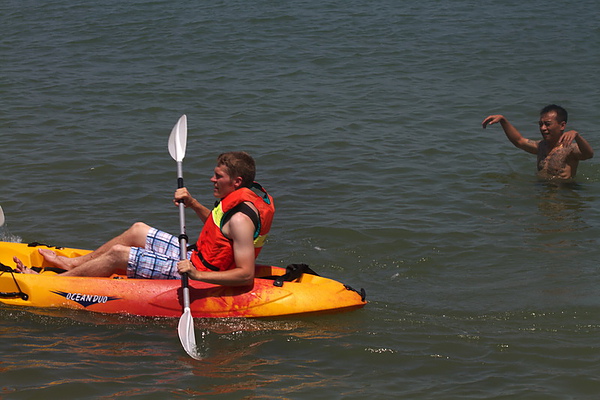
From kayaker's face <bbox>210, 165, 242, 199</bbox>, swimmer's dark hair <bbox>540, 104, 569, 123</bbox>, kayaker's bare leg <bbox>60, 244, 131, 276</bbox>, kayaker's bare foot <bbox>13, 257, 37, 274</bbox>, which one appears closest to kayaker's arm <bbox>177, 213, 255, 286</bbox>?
kayaker's face <bbox>210, 165, 242, 199</bbox>

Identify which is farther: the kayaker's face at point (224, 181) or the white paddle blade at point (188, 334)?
the kayaker's face at point (224, 181)

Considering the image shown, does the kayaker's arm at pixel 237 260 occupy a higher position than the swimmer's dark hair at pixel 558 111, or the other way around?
the swimmer's dark hair at pixel 558 111

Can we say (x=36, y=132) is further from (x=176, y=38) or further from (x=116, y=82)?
(x=176, y=38)

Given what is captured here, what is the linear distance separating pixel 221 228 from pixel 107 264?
104cm

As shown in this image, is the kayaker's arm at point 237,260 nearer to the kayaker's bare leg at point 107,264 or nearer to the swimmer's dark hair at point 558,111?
the kayaker's bare leg at point 107,264

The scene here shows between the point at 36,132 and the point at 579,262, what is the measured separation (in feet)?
22.8

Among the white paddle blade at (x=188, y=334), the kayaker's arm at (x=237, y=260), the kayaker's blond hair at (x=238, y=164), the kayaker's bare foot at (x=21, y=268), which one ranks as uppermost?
the kayaker's blond hair at (x=238, y=164)

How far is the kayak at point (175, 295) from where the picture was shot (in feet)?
18.6

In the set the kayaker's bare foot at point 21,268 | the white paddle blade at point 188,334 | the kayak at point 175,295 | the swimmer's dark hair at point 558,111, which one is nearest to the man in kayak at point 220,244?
the kayak at point 175,295

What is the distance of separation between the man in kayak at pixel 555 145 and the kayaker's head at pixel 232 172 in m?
3.73

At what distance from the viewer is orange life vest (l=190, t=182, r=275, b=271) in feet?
17.7

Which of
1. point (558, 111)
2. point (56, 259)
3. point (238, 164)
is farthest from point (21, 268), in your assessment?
point (558, 111)

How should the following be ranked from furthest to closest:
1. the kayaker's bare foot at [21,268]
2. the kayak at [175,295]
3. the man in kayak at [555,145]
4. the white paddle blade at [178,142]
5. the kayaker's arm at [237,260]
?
1. the man in kayak at [555,145]
2. the white paddle blade at [178,142]
3. the kayaker's bare foot at [21,268]
4. the kayak at [175,295]
5. the kayaker's arm at [237,260]

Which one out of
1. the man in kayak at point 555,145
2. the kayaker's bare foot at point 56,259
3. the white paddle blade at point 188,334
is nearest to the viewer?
the white paddle blade at point 188,334
